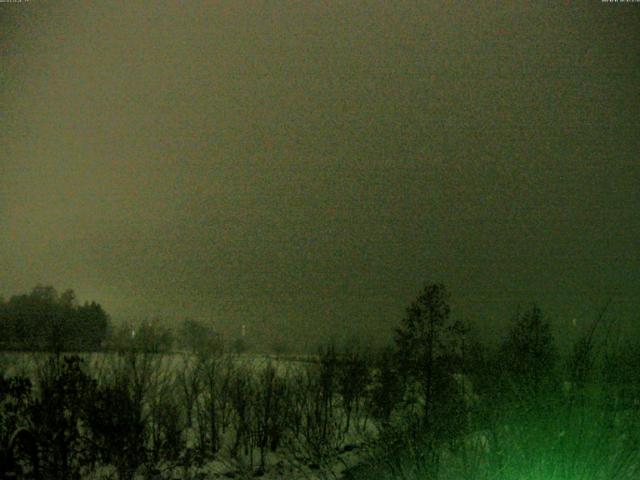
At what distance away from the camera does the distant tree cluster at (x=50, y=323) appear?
1563cm

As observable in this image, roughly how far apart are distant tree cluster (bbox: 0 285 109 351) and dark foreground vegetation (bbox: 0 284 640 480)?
1554mm

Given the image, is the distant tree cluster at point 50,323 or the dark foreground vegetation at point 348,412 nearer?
the dark foreground vegetation at point 348,412

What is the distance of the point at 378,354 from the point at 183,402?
816cm

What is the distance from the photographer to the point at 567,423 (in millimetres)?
4344

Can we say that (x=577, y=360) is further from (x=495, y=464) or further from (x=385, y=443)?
(x=385, y=443)

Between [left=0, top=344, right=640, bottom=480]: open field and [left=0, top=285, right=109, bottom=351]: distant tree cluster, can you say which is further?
[left=0, top=285, right=109, bottom=351]: distant tree cluster

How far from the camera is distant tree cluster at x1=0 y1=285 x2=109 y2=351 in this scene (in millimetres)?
15634

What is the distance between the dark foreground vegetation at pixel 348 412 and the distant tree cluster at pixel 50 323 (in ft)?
5.10

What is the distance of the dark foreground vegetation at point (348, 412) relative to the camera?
4457 millimetres

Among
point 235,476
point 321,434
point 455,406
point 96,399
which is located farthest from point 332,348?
point 455,406

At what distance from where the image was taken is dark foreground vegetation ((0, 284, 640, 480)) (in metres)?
4.46

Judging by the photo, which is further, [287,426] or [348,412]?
[348,412]

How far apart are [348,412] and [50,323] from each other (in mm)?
9278

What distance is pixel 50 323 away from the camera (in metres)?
17.4
